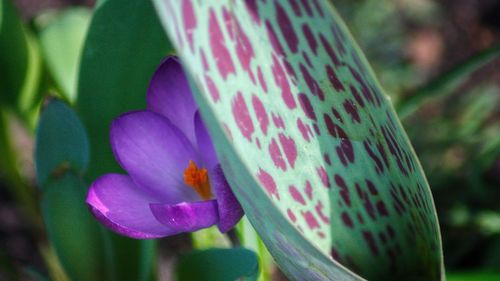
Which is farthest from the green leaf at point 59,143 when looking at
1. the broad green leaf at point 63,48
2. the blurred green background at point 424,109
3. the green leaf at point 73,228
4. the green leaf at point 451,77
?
the green leaf at point 451,77

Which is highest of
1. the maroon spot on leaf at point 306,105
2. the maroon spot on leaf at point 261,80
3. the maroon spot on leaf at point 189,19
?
the maroon spot on leaf at point 189,19

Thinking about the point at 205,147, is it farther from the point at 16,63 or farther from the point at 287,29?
the point at 16,63

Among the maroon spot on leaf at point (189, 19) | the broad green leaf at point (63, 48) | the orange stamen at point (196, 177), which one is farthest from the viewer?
the broad green leaf at point (63, 48)

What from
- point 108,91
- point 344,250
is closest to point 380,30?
point 108,91

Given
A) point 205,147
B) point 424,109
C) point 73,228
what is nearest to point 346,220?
point 205,147

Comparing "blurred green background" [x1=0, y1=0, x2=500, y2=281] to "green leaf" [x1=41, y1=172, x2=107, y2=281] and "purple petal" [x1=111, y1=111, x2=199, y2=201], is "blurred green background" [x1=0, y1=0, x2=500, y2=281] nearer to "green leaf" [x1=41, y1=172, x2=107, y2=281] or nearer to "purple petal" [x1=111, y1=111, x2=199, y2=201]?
"green leaf" [x1=41, y1=172, x2=107, y2=281]

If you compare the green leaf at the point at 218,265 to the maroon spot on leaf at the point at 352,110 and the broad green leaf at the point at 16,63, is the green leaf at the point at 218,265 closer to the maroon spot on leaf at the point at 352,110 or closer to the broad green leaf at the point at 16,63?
the maroon spot on leaf at the point at 352,110

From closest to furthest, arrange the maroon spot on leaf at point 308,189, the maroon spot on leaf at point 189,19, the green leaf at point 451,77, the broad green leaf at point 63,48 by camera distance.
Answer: the maroon spot on leaf at point 189,19 < the maroon spot on leaf at point 308,189 < the green leaf at point 451,77 < the broad green leaf at point 63,48

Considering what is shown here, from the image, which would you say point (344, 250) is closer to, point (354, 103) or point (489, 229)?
point (354, 103)
